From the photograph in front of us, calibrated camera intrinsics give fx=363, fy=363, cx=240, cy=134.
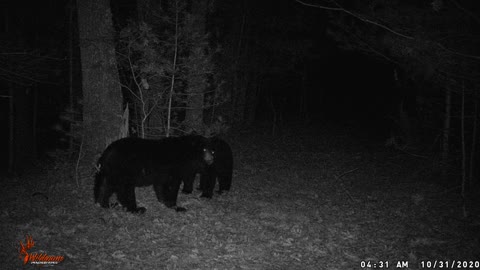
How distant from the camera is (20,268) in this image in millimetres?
4758

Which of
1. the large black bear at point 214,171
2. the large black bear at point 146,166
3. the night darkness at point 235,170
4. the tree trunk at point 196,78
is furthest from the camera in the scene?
the tree trunk at point 196,78

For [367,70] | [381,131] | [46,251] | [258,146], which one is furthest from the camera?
[367,70]

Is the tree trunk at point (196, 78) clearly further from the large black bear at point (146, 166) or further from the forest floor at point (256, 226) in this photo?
the forest floor at point (256, 226)

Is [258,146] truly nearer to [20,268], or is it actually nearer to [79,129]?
[79,129]

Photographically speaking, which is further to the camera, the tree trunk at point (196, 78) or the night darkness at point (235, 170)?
the tree trunk at point (196, 78)

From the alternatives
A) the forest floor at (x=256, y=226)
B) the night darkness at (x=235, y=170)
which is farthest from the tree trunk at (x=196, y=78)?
the forest floor at (x=256, y=226)

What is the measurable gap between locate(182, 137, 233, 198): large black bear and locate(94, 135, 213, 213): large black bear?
22 centimetres

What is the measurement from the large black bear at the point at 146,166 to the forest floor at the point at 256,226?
1.07 ft

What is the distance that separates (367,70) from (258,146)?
2840 cm

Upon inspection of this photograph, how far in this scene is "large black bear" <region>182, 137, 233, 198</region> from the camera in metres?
8.18

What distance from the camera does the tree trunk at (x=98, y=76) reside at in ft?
29.6

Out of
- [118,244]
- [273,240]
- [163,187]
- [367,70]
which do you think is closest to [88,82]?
[163,187]

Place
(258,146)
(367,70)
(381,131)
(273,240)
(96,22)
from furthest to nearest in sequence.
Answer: (367,70) → (381,131) → (258,146) → (96,22) → (273,240)

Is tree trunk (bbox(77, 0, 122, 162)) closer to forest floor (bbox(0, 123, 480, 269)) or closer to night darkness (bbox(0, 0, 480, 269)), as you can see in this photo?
night darkness (bbox(0, 0, 480, 269))
